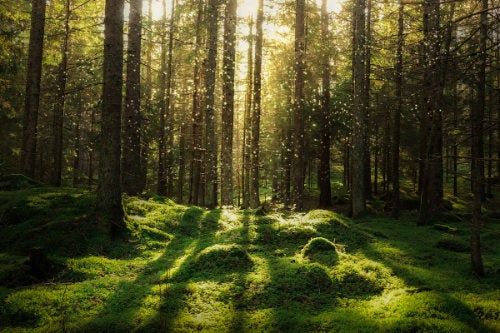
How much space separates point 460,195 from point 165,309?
31158mm

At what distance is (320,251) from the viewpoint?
8.88 meters

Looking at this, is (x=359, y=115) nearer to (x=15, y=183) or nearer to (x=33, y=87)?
(x=33, y=87)

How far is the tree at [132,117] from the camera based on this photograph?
1362 cm

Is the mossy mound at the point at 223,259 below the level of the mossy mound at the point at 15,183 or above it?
below

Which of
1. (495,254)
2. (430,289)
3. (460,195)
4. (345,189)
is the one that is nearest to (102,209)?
(430,289)

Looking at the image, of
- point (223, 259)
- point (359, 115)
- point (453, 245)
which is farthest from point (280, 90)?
point (223, 259)

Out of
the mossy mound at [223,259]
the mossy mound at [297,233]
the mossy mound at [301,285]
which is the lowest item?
the mossy mound at [301,285]

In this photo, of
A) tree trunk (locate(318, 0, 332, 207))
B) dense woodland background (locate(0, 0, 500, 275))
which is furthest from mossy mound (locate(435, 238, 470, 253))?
tree trunk (locate(318, 0, 332, 207))

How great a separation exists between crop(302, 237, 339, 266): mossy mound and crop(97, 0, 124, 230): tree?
199 inches

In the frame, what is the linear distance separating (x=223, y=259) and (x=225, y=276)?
74 cm

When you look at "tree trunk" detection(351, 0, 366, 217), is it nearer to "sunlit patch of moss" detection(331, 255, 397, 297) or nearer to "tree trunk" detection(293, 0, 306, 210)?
"tree trunk" detection(293, 0, 306, 210)

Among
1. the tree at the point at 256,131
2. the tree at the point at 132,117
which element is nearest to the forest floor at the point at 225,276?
the tree at the point at 132,117

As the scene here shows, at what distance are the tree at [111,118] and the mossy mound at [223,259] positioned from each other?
2825 mm

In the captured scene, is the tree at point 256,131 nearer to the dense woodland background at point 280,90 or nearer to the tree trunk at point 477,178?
the dense woodland background at point 280,90
